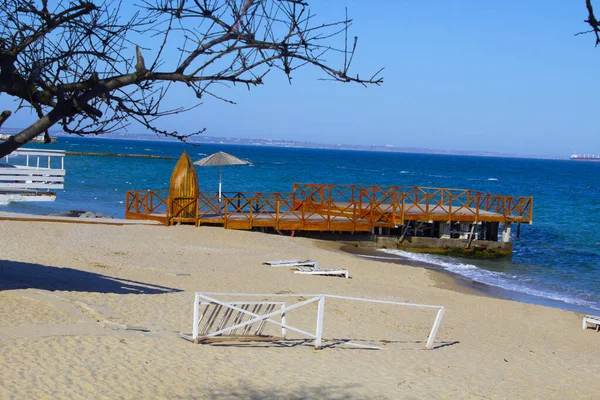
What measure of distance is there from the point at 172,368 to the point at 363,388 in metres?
2.16

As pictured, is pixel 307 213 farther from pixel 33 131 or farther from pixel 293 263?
pixel 33 131

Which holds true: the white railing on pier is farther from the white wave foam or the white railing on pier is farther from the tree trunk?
the tree trunk

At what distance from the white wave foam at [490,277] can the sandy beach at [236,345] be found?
7.28ft

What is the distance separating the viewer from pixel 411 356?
10469 mm

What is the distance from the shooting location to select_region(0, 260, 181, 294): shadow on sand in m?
11.8

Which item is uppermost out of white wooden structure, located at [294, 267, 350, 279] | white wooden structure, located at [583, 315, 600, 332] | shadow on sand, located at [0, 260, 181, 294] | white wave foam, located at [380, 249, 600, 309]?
shadow on sand, located at [0, 260, 181, 294]

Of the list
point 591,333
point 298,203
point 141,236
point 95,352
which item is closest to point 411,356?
point 95,352

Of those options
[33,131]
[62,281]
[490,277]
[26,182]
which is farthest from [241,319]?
[26,182]

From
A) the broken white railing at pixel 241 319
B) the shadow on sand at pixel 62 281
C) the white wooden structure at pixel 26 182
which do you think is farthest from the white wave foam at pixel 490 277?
the white wooden structure at pixel 26 182

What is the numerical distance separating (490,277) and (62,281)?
13988 mm

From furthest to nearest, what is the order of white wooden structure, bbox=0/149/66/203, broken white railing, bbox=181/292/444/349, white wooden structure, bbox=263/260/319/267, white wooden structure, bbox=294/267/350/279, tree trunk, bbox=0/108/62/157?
white wooden structure, bbox=0/149/66/203
white wooden structure, bbox=263/260/319/267
white wooden structure, bbox=294/267/350/279
broken white railing, bbox=181/292/444/349
tree trunk, bbox=0/108/62/157

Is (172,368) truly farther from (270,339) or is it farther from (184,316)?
(184,316)

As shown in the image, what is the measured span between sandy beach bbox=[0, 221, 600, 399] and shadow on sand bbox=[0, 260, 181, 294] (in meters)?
0.04

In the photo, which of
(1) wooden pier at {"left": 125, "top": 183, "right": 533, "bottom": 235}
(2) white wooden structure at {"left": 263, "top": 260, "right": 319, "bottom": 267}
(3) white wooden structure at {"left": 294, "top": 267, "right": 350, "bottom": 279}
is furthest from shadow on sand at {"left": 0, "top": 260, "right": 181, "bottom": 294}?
(1) wooden pier at {"left": 125, "top": 183, "right": 533, "bottom": 235}
